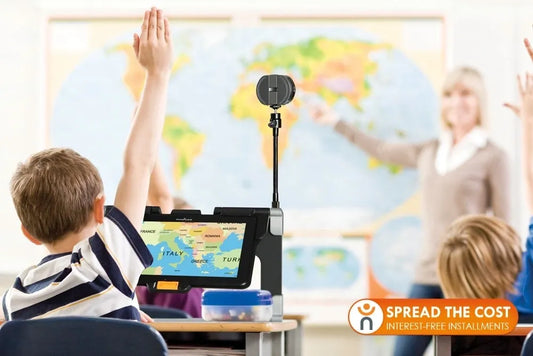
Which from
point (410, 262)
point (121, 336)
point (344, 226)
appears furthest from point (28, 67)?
point (121, 336)

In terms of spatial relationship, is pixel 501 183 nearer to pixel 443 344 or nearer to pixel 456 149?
pixel 456 149

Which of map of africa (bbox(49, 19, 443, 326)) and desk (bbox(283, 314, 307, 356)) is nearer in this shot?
desk (bbox(283, 314, 307, 356))

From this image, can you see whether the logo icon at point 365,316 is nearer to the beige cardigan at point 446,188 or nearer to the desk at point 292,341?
the desk at point 292,341

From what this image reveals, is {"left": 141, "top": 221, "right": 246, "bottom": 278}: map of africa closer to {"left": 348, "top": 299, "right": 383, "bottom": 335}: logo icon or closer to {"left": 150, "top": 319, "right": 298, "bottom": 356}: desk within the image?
{"left": 150, "top": 319, "right": 298, "bottom": 356}: desk

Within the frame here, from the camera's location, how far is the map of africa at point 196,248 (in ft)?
7.67

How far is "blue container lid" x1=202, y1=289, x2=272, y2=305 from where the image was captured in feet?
7.11

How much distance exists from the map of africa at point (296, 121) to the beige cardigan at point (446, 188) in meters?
0.06

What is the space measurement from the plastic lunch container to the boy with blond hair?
0.32 metres

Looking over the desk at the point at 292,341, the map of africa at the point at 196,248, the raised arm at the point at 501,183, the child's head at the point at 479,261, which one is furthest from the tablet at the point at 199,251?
the raised arm at the point at 501,183

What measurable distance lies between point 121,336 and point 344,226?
3455 millimetres

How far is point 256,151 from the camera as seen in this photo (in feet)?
16.8

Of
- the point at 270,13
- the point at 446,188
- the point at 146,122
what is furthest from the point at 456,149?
the point at 146,122

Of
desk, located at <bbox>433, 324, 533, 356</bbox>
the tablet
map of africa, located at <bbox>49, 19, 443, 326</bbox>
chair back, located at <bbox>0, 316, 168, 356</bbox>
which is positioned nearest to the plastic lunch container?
the tablet

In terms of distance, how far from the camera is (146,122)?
1.99 meters
